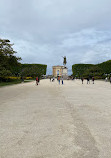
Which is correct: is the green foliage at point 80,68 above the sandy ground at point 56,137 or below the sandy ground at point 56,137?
above

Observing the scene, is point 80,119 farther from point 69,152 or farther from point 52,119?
point 69,152

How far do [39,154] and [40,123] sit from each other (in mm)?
1911

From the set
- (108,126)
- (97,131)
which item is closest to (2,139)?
(97,131)

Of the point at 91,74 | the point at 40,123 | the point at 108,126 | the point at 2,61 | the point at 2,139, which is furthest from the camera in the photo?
the point at 91,74

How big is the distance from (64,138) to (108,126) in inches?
64.5

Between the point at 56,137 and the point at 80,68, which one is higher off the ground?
the point at 80,68

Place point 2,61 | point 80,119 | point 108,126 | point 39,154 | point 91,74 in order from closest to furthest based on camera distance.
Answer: point 39,154 → point 108,126 → point 80,119 → point 2,61 → point 91,74

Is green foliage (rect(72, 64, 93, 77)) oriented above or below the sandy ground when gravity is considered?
above

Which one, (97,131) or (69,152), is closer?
(69,152)

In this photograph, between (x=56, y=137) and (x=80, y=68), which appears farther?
(x=80, y=68)

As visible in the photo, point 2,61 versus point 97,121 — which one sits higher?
point 2,61

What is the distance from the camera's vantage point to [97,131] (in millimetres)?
3990

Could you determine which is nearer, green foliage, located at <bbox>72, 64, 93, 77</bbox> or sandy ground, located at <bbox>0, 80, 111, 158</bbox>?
sandy ground, located at <bbox>0, 80, 111, 158</bbox>

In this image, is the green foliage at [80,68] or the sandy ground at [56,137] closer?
the sandy ground at [56,137]
